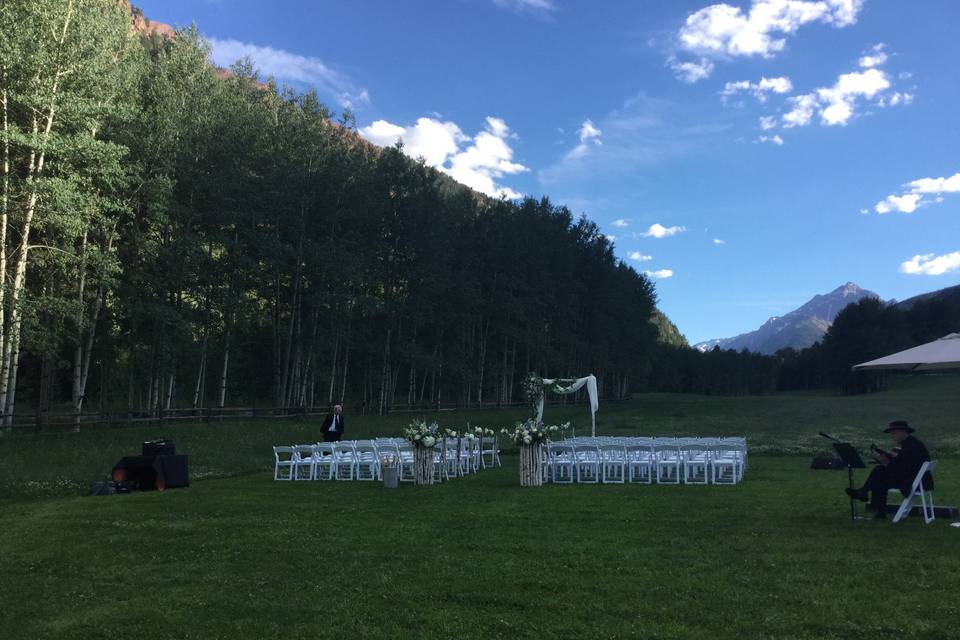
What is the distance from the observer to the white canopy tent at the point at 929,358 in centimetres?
1031

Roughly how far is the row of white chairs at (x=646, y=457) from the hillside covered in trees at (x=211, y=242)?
1427 cm

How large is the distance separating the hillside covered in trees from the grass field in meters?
9.88

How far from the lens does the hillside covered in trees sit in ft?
62.8

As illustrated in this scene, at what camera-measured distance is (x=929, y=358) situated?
1063cm

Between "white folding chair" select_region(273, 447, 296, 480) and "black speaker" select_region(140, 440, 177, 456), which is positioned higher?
"black speaker" select_region(140, 440, 177, 456)

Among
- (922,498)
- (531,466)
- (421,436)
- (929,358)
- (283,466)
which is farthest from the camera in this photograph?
(283,466)

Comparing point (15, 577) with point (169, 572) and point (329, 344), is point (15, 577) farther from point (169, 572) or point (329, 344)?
point (329, 344)

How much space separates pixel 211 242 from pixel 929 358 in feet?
78.5

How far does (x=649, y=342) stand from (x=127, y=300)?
54.7 metres

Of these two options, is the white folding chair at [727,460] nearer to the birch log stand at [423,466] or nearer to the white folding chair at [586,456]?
the white folding chair at [586,456]

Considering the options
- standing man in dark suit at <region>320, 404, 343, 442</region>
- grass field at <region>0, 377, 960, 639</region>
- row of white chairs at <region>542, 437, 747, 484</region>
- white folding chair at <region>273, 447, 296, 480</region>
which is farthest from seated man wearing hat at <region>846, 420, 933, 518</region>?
standing man in dark suit at <region>320, 404, 343, 442</region>

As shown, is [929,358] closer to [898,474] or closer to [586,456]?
[898,474]

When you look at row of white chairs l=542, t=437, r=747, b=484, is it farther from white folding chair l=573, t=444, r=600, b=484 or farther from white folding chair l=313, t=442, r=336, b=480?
white folding chair l=313, t=442, r=336, b=480

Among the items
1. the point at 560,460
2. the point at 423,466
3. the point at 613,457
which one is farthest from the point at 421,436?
the point at 613,457
